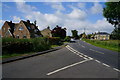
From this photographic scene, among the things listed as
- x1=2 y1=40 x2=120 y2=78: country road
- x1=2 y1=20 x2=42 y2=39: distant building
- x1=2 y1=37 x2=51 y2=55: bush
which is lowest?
x1=2 y1=40 x2=120 y2=78: country road

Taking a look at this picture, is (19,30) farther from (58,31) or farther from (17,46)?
(17,46)

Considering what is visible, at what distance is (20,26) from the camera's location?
51.7 meters

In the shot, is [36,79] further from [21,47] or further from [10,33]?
[10,33]

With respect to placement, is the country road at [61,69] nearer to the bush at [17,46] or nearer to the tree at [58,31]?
the bush at [17,46]

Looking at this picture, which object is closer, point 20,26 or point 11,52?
point 11,52

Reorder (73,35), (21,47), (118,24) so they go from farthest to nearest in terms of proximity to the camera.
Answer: (73,35) → (118,24) → (21,47)

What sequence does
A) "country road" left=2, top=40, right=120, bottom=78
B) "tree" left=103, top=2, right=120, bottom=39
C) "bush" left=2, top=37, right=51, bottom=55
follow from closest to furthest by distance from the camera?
"country road" left=2, top=40, right=120, bottom=78 → "bush" left=2, top=37, right=51, bottom=55 → "tree" left=103, top=2, right=120, bottom=39

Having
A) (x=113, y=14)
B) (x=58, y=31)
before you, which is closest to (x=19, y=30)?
(x=58, y=31)

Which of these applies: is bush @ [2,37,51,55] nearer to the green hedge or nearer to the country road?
the green hedge

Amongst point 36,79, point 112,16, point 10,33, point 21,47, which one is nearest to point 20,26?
point 10,33

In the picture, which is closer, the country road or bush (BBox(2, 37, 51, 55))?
the country road

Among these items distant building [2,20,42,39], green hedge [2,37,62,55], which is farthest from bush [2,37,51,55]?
distant building [2,20,42,39]

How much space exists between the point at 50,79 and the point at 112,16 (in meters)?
35.3

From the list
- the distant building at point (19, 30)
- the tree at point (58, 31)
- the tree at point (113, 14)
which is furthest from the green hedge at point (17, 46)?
the tree at point (58, 31)
